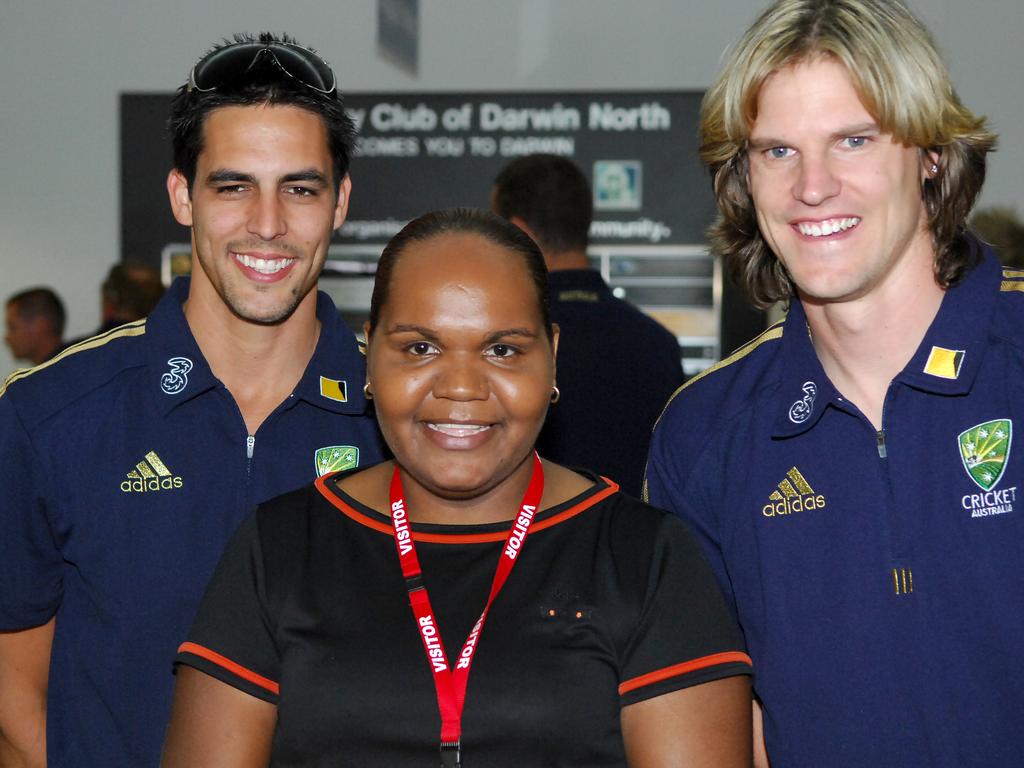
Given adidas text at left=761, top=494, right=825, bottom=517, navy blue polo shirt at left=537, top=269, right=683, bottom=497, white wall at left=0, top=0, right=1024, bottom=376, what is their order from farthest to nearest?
white wall at left=0, top=0, right=1024, bottom=376
navy blue polo shirt at left=537, top=269, right=683, bottom=497
adidas text at left=761, top=494, right=825, bottom=517

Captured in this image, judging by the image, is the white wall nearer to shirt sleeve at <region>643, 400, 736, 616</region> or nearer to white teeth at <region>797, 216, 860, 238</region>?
shirt sleeve at <region>643, 400, 736, 616</region>

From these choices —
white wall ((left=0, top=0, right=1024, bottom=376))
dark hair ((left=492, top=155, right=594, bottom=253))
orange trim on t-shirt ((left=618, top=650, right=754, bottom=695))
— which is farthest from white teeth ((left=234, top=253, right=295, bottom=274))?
white wall ((left=0, top=0, right=1024, bottom=376))

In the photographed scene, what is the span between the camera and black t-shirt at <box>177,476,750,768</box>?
62.1 inches

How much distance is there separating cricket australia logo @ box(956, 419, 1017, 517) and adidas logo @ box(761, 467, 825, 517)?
219 millimetres

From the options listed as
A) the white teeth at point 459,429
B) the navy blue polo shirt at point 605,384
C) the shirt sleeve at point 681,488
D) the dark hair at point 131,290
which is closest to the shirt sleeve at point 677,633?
the white teeth at point 459,429

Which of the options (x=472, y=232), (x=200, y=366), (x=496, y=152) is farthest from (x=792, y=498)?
(x=496, y=152)

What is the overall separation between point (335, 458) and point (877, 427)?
2.91ft

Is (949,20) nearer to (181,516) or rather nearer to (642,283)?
(642,283)

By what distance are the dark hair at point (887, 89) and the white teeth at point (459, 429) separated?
648 millimetres

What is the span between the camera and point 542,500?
5.83 feet

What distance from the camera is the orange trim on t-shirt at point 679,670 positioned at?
159cm

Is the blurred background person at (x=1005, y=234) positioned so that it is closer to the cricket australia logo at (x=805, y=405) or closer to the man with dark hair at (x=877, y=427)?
the man with dark hair at (x=877, y=427)

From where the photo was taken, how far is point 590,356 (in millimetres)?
3568

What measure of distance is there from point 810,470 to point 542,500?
47 cm
